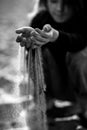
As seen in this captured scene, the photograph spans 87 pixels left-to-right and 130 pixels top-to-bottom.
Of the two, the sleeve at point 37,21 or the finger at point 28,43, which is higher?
the finger at point 28,43

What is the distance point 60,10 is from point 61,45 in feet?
0.76

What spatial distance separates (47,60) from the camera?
1.36 metres

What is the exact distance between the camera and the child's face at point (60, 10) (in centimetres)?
129

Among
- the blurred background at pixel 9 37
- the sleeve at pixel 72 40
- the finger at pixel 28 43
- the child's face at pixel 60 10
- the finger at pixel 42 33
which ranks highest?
the finger at pixel 42 33

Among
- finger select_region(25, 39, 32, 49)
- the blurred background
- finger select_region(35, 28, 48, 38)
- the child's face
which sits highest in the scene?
finger select_region(35, 28, 48, 38)

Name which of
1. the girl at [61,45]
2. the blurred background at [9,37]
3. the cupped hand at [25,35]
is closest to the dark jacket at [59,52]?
the girl at [61,45]

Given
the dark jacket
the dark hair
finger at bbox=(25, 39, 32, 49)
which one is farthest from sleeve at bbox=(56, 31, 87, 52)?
finger at bbox=(25, 39, 32, 49)

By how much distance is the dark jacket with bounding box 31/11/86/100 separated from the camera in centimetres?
123

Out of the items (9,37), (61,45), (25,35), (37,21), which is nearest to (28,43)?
(25,35)

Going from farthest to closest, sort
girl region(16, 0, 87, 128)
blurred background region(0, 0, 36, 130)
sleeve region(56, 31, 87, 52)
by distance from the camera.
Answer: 1. blurred background region(0, 0, 36, 130)
2. girl region(16, 0, 87, 128)
3. sleeve region(56, 31, 87, 52)

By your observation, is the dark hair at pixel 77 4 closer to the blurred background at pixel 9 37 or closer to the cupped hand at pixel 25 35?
the blurred background at pixel 9 37

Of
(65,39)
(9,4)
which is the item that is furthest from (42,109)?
(9,4)

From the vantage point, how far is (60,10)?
4.24ft

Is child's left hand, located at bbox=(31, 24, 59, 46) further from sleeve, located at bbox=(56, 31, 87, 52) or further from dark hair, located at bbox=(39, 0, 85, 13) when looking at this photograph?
dark hair, located at bbox=(39, 0, 85, 13)
